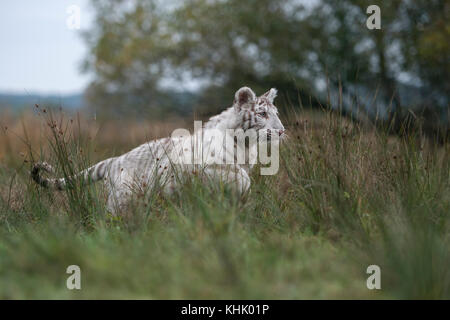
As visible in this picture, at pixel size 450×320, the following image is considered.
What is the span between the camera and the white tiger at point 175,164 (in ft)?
15.9

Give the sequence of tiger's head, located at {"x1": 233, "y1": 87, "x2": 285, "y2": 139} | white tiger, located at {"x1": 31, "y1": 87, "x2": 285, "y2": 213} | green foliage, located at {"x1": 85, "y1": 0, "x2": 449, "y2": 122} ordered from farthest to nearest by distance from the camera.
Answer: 1. green foliage, located at {"x1": 85, "y1": 0, "x2": 449, "y2": 122}
2. tiger's head, located at {"x1": 233, "y1": 87, "x2": 285, "y2": 139}
3. white tiger, located at {"x1": 31, "y1": 87, "x2": 285, "y2": 213}

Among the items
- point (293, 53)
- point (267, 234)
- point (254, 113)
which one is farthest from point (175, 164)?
point (293, 53)

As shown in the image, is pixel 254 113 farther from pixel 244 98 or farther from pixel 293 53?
pixel 293 53

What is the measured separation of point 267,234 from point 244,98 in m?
1.71

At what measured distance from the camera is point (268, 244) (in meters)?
3.89

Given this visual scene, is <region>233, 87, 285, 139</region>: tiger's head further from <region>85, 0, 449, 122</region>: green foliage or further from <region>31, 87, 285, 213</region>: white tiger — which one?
<region>85, 0, 449, 122</region>: green foliage

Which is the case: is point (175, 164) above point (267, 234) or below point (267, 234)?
above

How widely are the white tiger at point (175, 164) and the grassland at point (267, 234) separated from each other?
6.6 inches

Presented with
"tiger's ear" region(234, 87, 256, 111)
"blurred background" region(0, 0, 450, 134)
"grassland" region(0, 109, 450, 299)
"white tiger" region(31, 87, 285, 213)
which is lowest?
"grassland" region(0, 109, 450, 299)

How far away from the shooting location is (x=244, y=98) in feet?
17.3

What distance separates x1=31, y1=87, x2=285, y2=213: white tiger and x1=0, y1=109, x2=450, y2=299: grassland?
0.17 metres

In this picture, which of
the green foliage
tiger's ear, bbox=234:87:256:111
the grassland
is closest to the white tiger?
tiger's ear, bbox=234:87:256:111

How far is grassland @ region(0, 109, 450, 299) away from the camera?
3.32m

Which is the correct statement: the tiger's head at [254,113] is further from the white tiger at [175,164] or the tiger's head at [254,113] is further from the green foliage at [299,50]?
the green foliage at [299,50]
